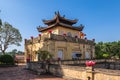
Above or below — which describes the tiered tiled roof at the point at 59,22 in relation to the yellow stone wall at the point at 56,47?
above

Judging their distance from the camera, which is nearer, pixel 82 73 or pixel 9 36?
pixel 82 73

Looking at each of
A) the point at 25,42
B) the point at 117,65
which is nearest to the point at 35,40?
the point at 25,42

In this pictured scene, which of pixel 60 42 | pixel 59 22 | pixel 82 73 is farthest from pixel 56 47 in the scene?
pixel 82 73

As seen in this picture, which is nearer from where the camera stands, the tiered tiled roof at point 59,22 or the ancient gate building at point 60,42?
the ancient gate building at point 60,42

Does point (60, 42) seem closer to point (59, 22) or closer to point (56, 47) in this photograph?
point (56, 47)

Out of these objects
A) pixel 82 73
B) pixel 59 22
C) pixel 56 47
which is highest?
pixel 59 22

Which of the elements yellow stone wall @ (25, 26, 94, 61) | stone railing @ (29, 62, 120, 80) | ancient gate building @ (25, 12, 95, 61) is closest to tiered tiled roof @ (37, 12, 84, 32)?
ancient gate building @ (25, 12, 95, 61)

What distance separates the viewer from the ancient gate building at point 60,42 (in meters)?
21.1

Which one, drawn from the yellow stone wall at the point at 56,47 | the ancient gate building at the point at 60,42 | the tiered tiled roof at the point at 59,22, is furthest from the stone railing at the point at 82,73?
the tiered tiled roof at the point at 59,22

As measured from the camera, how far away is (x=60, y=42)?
21938 mm

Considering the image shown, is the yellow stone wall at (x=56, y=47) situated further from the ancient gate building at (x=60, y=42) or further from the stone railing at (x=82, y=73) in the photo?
the stone railing at (x=82, y=73)

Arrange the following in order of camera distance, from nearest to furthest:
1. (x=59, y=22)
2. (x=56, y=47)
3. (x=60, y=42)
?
1. (x=56, y=47)
2. (x=60, y=42)
3. (x=59, y=22)

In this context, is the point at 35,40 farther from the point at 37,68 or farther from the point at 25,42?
the point at 37,68

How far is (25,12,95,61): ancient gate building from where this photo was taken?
69.4 feet
